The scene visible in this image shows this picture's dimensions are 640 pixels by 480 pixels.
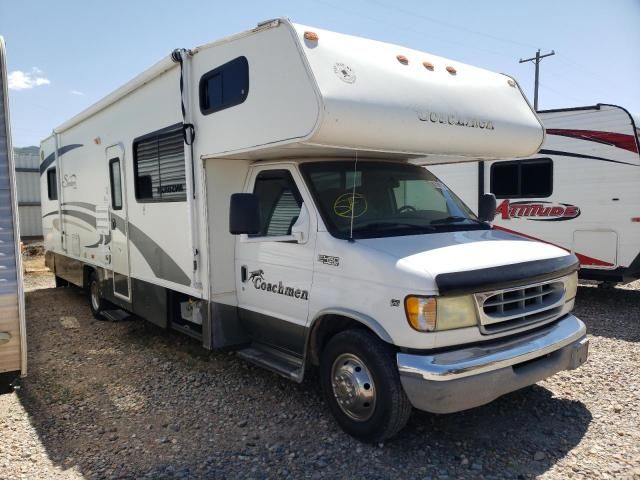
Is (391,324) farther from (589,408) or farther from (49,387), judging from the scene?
(49,387)

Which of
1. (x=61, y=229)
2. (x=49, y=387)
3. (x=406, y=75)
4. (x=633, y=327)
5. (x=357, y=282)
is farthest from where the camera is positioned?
(x=61, y=229)

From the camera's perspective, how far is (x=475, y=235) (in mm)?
4191

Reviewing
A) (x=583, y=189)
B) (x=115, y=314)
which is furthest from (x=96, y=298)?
(x=583, y=189)

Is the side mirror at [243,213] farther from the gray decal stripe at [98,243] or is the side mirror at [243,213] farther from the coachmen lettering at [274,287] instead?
the gray decal stripe at [98,243]

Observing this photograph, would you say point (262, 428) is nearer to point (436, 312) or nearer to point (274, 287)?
point (274, 287)

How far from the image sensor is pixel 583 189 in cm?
787

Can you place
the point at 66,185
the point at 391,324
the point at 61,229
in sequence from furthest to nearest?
the point at 61,229 < the point at 66,185 < the point at 391,324

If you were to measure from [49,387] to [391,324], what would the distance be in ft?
11.7

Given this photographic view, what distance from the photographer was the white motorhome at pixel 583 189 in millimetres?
7461

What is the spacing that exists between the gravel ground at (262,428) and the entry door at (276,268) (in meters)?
0.62

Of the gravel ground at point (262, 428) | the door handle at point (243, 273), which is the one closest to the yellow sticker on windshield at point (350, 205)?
the door handle at point (243, 273)

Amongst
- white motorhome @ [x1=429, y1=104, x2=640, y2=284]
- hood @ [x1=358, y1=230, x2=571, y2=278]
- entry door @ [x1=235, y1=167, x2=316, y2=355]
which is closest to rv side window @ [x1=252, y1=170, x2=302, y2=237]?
entry door @ [x1=235, y1=167, x2=316, y2=355]

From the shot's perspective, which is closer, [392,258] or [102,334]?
[392,258]

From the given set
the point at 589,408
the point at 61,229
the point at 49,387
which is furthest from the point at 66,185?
the point at 589,408
